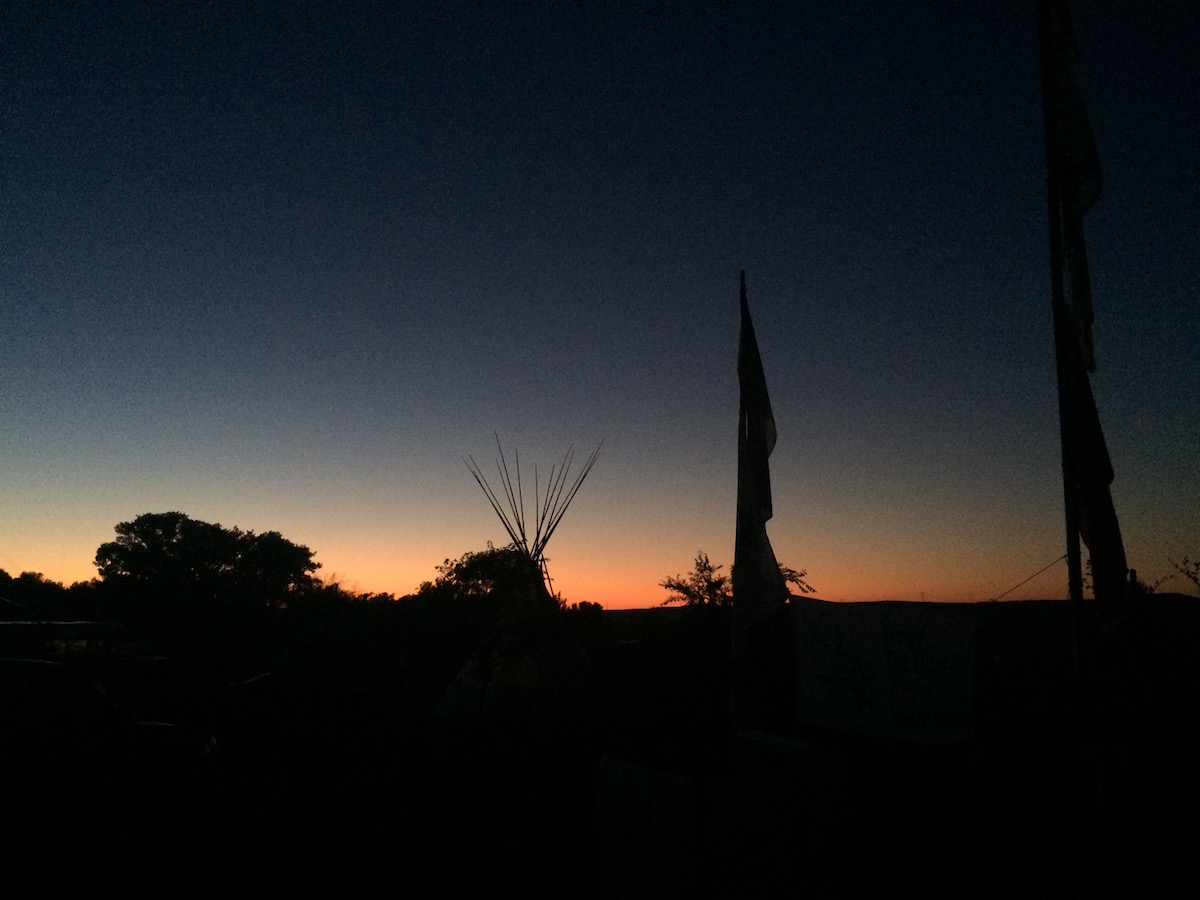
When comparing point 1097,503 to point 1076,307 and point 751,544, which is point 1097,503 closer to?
point 1076,307

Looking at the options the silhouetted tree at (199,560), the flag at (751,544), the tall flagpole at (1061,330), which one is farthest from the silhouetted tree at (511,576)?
the silhouetted tree at (199,560)

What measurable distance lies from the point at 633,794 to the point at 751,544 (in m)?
2.01

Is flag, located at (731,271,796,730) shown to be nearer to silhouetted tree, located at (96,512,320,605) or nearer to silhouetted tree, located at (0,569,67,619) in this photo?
silhouetted tree, located at (0,569,67,619)

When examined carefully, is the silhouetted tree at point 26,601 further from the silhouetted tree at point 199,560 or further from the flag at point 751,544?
the flag at point 751,544

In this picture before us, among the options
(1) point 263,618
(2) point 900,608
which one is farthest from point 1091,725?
(1) point 263,618

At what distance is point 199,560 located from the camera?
162 ft

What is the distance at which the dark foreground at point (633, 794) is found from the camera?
125 inches

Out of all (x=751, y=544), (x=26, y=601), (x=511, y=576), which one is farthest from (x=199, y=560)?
(x=751, y=544)

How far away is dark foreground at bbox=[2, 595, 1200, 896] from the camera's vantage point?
318cm

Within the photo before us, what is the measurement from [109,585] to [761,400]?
54.5m

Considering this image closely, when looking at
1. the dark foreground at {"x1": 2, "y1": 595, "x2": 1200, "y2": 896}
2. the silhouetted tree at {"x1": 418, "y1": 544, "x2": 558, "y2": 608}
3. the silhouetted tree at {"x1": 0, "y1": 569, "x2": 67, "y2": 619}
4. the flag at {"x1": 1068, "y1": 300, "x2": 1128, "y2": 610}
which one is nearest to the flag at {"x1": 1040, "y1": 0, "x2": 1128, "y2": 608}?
the flag at {"x1": 1068, "y1": 300, "x2": 1128, "y2": 610}

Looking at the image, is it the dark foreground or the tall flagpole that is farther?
the tall flagpole

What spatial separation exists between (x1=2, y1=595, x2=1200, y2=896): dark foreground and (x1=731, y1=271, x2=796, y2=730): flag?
17.2 inches

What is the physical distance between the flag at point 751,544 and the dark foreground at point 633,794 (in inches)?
17.2
